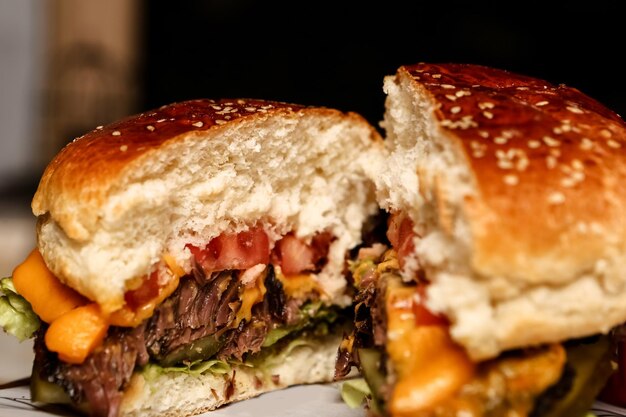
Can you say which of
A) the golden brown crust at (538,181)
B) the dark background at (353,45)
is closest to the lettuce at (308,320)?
the golden brown crust at (538,181)

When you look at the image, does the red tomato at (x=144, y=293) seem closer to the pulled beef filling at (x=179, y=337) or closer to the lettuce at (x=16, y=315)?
the pulled beef filling at (x=179, y=337)

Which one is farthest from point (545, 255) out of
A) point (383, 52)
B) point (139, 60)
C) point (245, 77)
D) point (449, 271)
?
point (139, 60)

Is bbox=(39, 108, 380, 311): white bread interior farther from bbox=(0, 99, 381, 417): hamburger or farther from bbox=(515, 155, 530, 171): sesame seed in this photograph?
bbox=(515, 155, 530, 171): sesame seed

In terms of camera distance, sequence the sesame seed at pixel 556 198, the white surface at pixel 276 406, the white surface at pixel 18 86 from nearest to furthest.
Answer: the sesame seed at pixel 556 198
the white surface at pixel 276 406
the white surface at pixel 18 86

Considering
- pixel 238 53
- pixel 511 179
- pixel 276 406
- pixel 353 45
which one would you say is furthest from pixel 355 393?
pixel 238 53

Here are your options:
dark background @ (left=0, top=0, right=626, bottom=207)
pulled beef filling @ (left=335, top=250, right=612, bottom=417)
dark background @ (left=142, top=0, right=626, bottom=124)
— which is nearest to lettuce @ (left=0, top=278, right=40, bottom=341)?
pulled beef filling @ (left=335, top=250, right=612, bottom=417)

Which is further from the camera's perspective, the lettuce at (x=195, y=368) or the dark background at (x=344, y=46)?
the dark background at (x=344, y=46)

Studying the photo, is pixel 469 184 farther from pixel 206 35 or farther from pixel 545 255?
pixel 206 35
